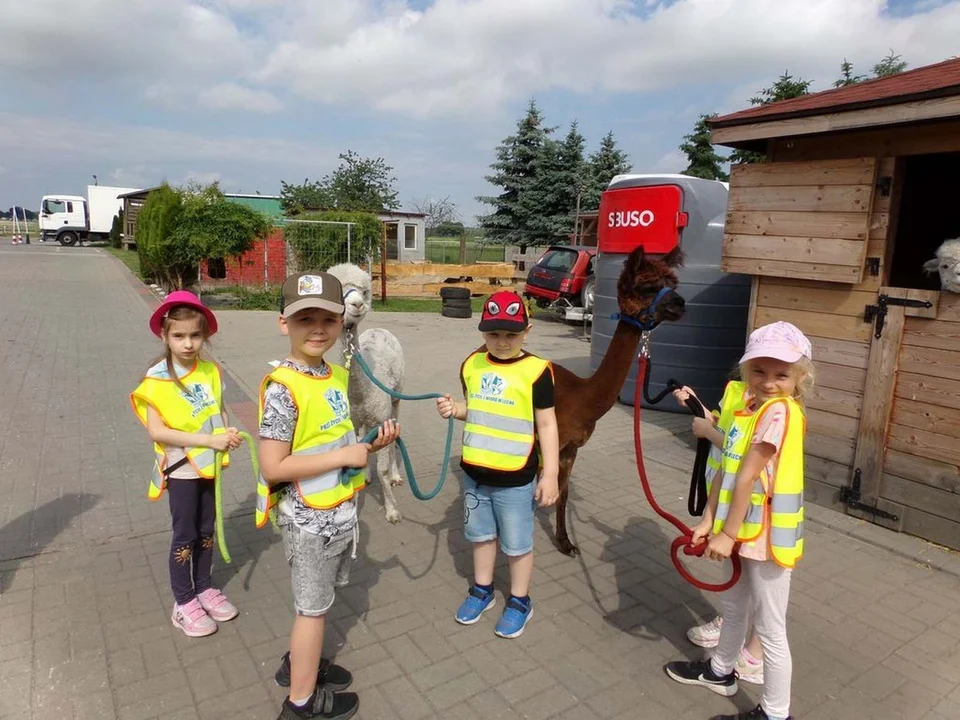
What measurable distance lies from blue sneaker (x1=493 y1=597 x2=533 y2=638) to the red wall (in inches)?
657

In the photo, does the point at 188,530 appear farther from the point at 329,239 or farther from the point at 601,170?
the point at 601,170

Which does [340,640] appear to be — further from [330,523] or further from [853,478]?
[853,478]

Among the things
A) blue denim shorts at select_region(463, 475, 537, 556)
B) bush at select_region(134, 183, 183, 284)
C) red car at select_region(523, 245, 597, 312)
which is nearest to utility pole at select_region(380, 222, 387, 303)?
red car at select_region(523, 245, 597, 312)

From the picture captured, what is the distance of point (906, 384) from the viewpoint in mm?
4387

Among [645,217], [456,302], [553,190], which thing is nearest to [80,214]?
[553,190]

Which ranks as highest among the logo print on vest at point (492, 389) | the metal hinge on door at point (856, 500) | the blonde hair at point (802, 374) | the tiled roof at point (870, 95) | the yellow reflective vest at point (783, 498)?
the tiled roof at point (870, 95)

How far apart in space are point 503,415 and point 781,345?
1.23 m

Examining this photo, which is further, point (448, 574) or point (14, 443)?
point (14, 443)

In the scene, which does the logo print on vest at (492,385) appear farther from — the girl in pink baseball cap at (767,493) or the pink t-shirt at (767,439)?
the pink t-shirt at (767,439)

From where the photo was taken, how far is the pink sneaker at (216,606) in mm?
3160

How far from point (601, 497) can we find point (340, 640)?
262cm

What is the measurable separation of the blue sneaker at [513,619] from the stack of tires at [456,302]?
1314 cm

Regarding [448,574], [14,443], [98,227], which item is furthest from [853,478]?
[98,227]

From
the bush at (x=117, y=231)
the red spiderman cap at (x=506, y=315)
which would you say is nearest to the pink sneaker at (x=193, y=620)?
the red spiderman cap at (x=506, y=315)
